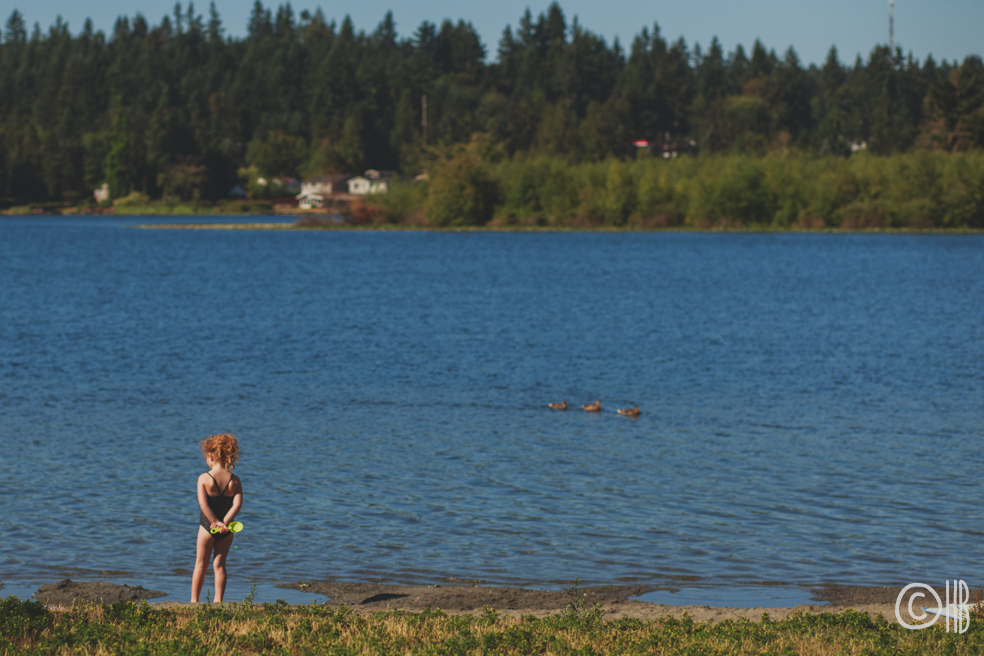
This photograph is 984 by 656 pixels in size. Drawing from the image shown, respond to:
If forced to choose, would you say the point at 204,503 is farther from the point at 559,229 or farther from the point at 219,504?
the point at 559,229

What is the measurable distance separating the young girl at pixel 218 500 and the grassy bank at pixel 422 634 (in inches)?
33.6

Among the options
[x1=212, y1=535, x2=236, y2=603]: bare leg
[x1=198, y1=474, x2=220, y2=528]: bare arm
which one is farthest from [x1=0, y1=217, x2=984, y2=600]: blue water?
[x1=198, y1=474, x2=220, y2=528]: bare arm

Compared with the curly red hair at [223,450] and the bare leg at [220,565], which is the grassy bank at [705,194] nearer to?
the bare leg at [220,565]

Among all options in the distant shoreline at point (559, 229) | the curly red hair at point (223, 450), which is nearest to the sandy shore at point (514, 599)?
the curly red hair at point (223, 450)

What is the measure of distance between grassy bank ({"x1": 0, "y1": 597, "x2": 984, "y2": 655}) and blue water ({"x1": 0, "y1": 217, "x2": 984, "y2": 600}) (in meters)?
3.16

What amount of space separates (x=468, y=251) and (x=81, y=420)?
76303 millimetres

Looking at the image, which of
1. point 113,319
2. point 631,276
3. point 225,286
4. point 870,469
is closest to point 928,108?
point 631,276

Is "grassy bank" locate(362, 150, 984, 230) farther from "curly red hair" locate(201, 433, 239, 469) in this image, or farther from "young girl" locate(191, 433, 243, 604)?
"curly red hair" locate(201, 433, 239, 469)

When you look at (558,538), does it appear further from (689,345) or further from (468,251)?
(468,251)

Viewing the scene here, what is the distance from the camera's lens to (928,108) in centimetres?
14762

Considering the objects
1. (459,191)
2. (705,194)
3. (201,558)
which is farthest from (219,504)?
(459,191)

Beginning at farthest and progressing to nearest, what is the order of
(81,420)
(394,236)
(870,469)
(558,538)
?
(394,236) → (81,420) → (870,469) → (558,538)

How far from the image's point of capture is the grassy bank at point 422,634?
950cm

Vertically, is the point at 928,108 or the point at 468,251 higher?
the point at 928,108
